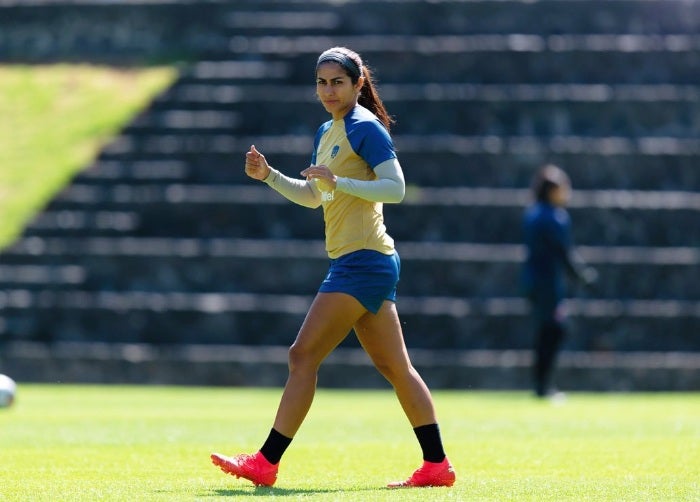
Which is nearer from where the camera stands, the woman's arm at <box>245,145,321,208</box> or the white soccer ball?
the woman's arm at <box>245,145,321,208</box>

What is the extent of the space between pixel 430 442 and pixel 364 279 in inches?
36.6

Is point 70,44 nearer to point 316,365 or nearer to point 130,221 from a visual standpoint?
point 130,221

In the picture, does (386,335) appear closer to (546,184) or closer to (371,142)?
(371,142)

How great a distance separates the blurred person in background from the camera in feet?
55.9

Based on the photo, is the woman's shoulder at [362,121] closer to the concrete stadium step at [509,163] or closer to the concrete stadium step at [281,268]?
the concrete stadium step at [281,268]

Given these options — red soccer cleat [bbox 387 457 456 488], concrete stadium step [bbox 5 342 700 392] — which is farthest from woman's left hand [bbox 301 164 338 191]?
concrete stadium step [bbox 5 342 700 392]

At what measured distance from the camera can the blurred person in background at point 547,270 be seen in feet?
55.9

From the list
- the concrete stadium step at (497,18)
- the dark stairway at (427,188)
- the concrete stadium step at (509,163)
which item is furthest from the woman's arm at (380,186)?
the concrete stadium step at (497,18)

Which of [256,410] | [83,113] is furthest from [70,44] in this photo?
[256,410]

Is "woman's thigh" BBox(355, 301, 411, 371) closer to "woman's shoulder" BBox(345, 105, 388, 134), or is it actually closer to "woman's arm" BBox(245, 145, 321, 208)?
"woman's arm" BBox(245, 145, 321, 208)

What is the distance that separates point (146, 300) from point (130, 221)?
5.90 feet

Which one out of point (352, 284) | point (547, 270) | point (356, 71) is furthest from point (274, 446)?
point (547, 270)

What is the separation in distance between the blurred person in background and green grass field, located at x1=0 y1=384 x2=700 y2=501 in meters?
0.53

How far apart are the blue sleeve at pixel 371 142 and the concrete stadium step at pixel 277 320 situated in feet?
38.7
